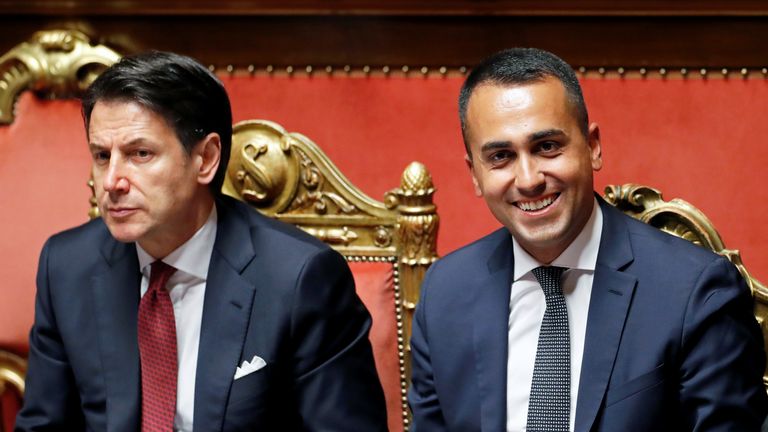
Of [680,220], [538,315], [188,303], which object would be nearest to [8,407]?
[188,303]

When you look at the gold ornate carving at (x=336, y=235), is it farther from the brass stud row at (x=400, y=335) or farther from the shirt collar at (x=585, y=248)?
the shirt collar at (x=585, y=248)

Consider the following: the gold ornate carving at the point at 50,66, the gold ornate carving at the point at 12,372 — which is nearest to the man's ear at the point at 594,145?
the gold ornate carving at the point at 50,66

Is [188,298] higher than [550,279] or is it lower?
lower

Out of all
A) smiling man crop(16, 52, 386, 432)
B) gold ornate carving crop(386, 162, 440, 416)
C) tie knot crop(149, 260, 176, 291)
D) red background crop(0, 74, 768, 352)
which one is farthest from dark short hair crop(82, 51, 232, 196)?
red background crop(0, 74, 768, 352)

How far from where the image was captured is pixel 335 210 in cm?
223

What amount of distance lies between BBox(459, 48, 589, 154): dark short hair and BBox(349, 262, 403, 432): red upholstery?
0.52 m

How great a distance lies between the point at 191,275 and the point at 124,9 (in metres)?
1.04

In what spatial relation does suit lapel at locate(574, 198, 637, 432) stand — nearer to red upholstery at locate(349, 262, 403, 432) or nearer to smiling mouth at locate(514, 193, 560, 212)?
smiling mouth at locate(514, 193, 560, 212)

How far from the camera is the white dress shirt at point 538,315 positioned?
5.98 ft

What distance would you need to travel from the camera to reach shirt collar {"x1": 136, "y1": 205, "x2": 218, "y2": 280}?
2.07 metres

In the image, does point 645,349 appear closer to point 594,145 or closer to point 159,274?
point 594,145

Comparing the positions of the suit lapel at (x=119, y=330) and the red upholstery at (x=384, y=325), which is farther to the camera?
the red upholstery at (x=384, y=325)

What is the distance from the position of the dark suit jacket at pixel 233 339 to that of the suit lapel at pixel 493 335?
265 millimetres

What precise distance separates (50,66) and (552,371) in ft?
4.59
